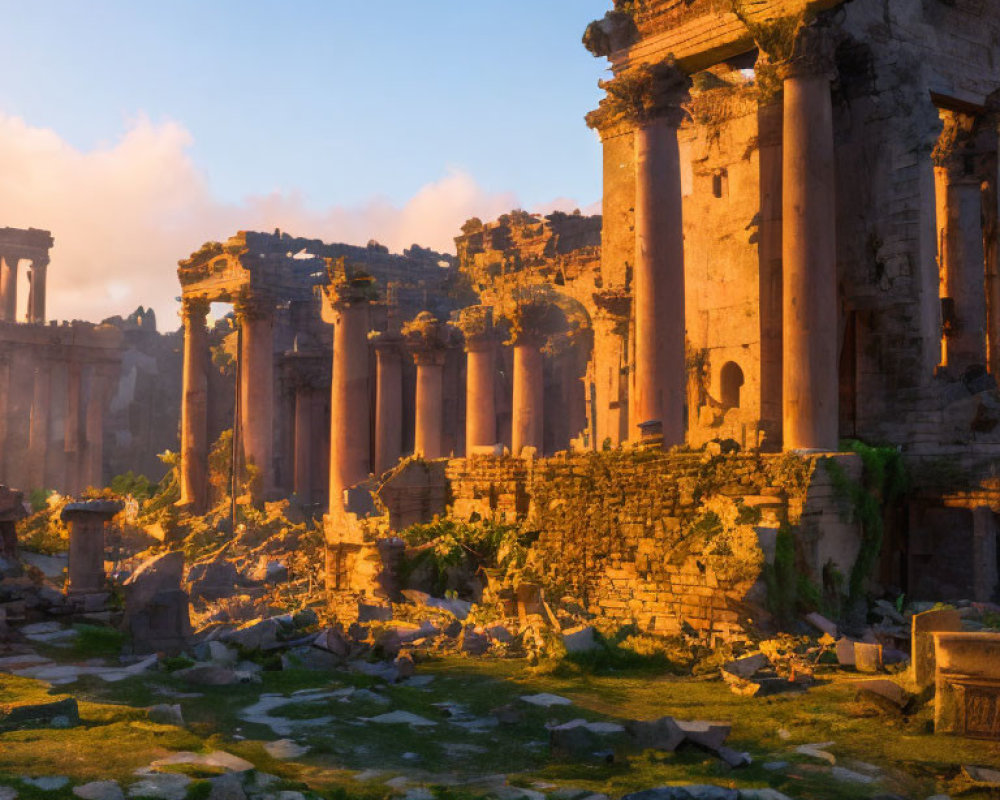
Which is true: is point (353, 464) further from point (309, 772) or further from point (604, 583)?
point (309, 772)

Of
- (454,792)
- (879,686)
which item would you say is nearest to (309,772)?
(454,792)

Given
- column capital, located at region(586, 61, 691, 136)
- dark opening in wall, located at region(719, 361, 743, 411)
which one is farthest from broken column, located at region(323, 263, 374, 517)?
column capital, located at region(586, 61, 691, 136)

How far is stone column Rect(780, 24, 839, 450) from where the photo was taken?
50.0 ft

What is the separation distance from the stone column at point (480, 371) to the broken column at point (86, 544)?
1482 centimetres

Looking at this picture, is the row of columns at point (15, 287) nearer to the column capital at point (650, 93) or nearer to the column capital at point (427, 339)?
the column capital at point (427, 339)

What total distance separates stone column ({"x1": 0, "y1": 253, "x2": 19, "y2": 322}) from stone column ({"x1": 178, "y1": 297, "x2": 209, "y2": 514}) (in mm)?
19799

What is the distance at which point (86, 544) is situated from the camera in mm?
14430

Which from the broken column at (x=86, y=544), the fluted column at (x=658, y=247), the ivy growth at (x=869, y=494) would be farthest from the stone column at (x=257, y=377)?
the ivy growth at (x=869, y=494)

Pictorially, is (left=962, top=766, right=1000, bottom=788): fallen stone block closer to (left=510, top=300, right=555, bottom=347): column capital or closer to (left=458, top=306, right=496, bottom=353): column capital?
(left=510, top=300, right=555, bottom=347): column capital

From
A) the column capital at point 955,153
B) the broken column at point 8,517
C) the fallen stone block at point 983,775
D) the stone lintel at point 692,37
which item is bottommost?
the fallen stone block at point 983,775

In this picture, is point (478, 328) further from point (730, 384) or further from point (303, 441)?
point (730, 384)

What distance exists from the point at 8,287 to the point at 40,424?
1051 centimetres

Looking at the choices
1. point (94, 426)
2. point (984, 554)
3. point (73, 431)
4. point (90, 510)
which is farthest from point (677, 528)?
point (94, 426)

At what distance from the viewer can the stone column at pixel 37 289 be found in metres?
49.3
